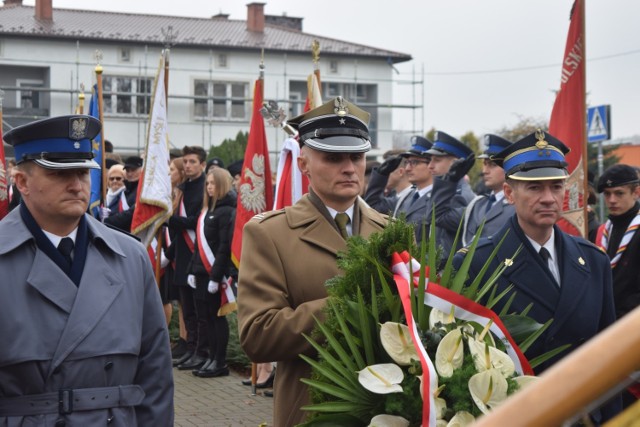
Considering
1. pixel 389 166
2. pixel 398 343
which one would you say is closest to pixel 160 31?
pixel 389 166

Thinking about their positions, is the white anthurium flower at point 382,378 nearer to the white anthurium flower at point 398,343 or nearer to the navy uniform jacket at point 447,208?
the white anthurium flower at point 398,343

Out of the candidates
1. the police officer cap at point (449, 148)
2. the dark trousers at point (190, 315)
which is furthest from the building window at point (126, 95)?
the police officer cap at point (449, 148)

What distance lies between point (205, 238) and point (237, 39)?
1642 inches

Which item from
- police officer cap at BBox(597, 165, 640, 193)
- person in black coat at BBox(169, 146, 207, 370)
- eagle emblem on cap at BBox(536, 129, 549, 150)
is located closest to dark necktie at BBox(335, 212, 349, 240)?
eagle emblem on cap at BBox(536, 129, 549, 150)

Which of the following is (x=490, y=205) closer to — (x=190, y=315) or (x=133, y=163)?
(x=190, y=315)

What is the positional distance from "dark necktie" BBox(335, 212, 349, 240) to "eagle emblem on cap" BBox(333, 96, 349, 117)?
1.52ft

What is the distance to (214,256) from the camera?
449 inches

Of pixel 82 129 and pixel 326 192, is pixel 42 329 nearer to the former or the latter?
pixel 82 129

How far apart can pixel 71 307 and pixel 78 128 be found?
0.82 m

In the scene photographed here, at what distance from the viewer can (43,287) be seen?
151 inches

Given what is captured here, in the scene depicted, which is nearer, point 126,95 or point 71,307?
point 71,307

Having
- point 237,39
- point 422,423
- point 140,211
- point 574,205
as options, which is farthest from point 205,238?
point 237,39

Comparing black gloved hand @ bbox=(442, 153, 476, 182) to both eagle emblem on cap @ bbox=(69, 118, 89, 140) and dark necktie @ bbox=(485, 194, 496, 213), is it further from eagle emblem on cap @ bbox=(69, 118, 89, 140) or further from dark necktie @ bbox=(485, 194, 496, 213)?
eagle emblem on cap @ bbox=(69, 118, 89, 140)

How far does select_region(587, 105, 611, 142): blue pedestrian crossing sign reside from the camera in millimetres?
15273
